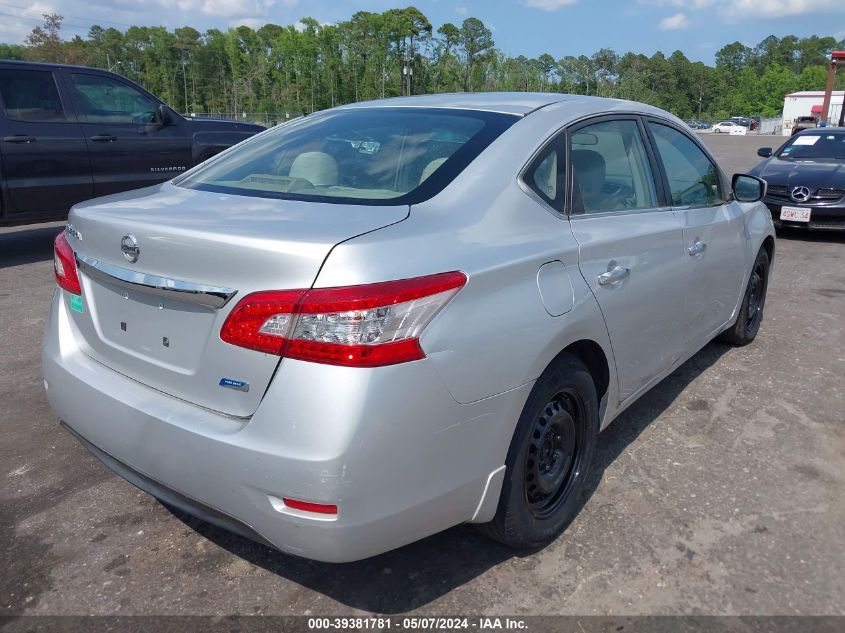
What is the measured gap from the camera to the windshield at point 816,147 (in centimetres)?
1005

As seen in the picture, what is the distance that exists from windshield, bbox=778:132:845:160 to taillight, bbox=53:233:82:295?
34.0ft

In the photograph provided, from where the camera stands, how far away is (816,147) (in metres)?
10.3

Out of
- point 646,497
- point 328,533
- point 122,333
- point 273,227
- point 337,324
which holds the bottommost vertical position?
point 646,497

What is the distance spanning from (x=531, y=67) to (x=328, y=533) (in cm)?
7270

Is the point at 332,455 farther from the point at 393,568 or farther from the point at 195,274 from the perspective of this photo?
the point at 393,568

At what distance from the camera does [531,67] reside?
6919 centimetres

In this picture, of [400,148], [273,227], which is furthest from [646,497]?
[273,227]

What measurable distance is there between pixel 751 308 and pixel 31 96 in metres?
7.14

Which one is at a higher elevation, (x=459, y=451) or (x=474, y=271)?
(x=474, y=271)

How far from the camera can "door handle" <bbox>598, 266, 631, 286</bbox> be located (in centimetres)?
269

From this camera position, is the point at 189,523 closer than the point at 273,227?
No

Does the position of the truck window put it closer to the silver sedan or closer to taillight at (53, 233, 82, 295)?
the silver sedan

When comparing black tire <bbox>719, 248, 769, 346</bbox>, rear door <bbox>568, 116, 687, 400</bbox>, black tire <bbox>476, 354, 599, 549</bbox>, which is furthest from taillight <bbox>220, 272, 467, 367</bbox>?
black tire <bbox>719, 248, 769, 346</bbox>

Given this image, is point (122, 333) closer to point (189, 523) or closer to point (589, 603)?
point (189, 523)
